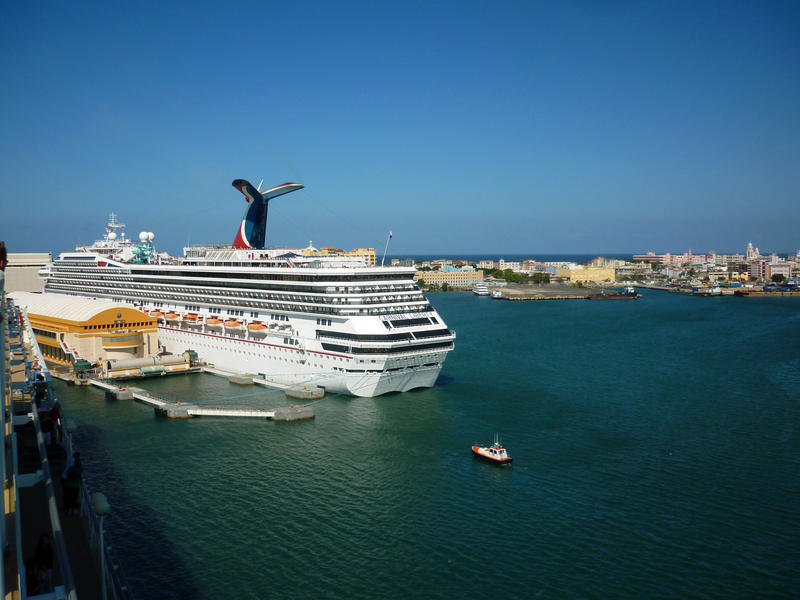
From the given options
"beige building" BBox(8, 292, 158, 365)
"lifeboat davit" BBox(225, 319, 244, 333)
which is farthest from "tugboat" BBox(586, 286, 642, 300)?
"beige building" BBox(8, 292, 158, 365)

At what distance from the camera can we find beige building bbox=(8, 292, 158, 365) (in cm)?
3359

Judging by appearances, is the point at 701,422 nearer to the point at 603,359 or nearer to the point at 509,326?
the point at 603,359

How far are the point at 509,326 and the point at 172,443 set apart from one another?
42540mm

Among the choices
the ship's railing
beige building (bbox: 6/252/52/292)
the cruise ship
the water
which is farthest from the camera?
beige building (bbox: 6/252/52/292)

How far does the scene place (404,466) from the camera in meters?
19.7

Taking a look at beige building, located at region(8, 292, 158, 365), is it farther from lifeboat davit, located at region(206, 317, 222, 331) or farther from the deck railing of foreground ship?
the deck railing of foreground ship

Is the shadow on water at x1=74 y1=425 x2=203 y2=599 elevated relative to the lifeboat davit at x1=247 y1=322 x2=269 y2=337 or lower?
lower

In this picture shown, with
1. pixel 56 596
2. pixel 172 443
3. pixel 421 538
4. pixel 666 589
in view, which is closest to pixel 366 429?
pixel 172 443

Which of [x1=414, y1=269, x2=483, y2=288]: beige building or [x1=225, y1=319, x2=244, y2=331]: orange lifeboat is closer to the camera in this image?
[x1=225, y1=319, x2=244, y2=331]: orange lifeboat

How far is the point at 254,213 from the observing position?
38.4 m

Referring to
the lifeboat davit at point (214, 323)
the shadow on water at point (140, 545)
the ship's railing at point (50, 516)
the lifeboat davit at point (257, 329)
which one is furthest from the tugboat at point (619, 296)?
the ship's railing at point (50, 516)

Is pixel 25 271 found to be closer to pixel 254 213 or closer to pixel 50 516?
pixel 254 213

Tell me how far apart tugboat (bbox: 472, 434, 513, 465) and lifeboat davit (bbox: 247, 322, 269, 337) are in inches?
538

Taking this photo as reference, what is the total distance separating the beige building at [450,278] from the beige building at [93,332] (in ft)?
307
